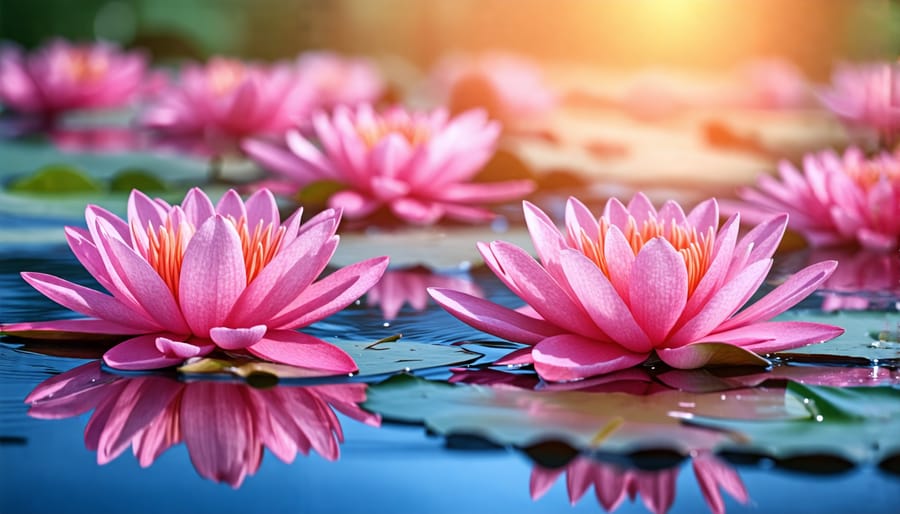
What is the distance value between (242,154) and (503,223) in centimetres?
74

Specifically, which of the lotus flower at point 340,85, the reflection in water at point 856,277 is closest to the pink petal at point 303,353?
the reflection in water at point 856,277

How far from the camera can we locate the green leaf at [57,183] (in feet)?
5.58

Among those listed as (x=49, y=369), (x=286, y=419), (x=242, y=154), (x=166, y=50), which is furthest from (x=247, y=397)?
(x=166, y=50)

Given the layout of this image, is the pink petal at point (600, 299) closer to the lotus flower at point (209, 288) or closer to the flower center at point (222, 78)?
the lotus flower at point (209, 288)

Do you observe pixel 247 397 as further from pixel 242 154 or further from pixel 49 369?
pixel 242 154

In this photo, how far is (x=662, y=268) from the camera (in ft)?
2.73

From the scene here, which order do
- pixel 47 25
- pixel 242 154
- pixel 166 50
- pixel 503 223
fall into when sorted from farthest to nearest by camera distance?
pixel 47 25
pixel 166 50
pixel 242 154
pixel 503 223

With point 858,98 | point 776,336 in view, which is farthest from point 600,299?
point 858,98

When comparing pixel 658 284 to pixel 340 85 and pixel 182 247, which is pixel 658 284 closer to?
pixel 182 247

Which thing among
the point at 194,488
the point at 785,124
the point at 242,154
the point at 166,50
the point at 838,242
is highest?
the point at 166,50

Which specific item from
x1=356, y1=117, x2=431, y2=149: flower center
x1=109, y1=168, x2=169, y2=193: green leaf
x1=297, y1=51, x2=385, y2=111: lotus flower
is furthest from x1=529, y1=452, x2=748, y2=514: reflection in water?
x1=297, y1=51, x2=385, y2=111: lotus flower

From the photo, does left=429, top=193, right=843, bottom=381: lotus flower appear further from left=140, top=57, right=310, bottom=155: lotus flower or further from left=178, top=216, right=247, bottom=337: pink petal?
left=140, top=57, right=310, bottom=155: lotus flower

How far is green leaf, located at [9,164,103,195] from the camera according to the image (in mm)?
1701

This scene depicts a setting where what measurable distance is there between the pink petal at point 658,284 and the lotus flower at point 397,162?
0.68 meters
